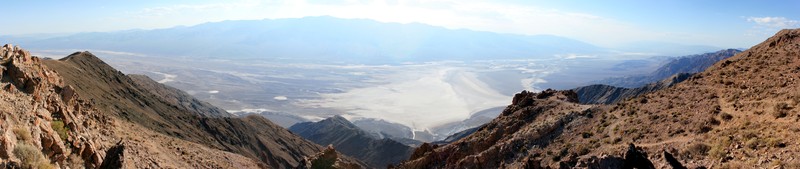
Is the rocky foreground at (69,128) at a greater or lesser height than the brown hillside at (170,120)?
greater

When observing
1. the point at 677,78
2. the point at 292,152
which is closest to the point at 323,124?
the point at 292,152

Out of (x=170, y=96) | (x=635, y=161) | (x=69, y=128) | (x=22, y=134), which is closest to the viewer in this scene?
(x=22, y=134)

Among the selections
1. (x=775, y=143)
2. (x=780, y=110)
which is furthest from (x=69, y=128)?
(x=780, y=110)

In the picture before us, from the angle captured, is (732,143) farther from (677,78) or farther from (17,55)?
(677,78)

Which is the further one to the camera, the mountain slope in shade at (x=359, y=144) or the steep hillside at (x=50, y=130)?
the mountain slope in shade at (x=359, y=144)

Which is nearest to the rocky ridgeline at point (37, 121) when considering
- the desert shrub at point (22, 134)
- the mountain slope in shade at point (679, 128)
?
the desert shrub at point (22, 134)

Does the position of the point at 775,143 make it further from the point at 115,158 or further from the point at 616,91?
the point at 616,91

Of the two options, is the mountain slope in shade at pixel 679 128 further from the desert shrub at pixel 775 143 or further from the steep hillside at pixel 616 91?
the steep hillside at pixel 616 91
